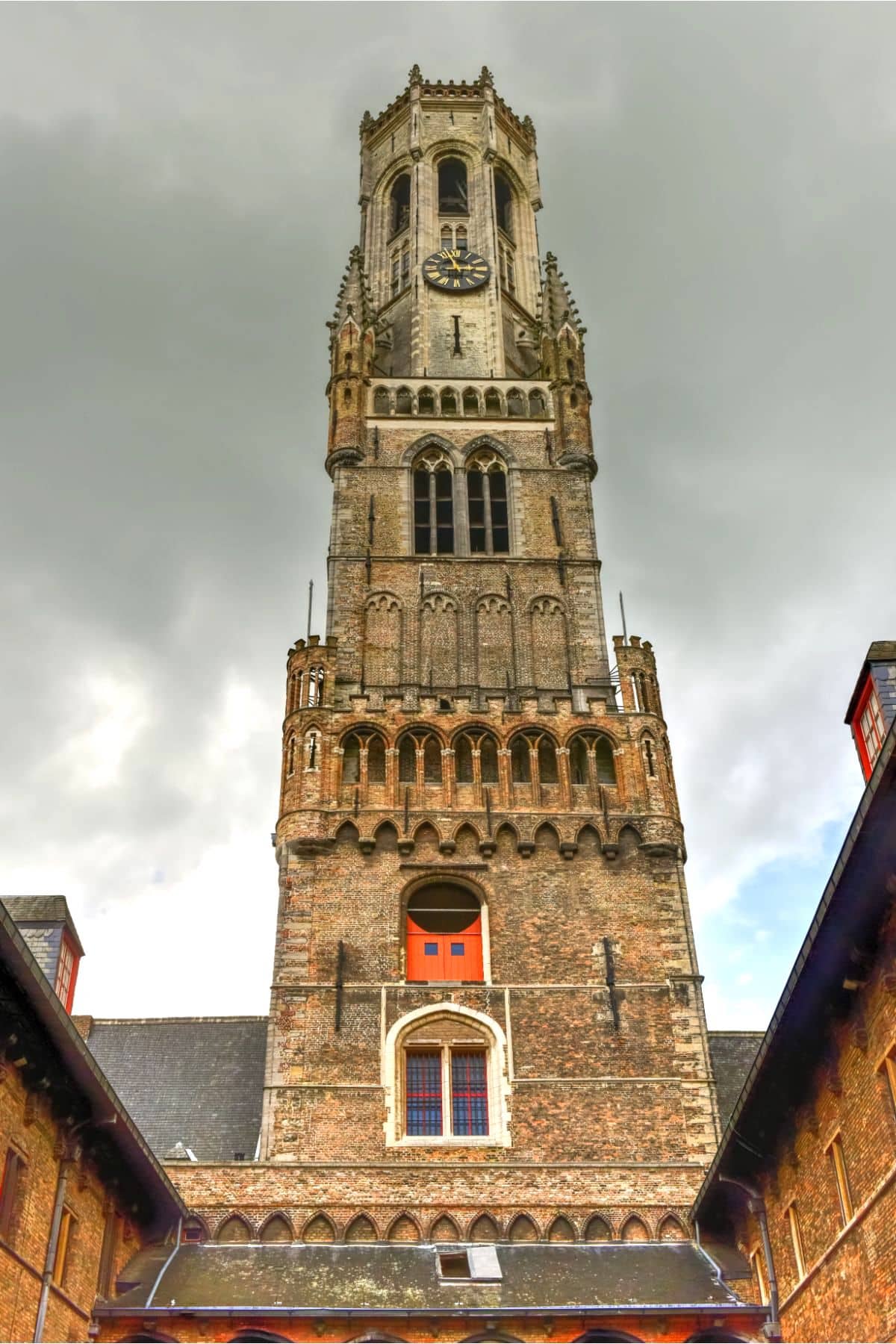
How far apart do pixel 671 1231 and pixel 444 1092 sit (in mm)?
5561

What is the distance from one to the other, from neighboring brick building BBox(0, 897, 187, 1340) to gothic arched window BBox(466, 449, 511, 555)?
21813 millimetres

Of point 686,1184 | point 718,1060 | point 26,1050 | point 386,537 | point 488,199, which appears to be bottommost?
point 26,1050

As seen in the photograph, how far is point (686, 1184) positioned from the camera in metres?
27.3

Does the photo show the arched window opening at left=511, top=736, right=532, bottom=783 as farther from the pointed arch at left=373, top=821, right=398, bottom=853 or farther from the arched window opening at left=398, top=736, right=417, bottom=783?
the pointed arch at left=373, top=821, right=398, bottom=853

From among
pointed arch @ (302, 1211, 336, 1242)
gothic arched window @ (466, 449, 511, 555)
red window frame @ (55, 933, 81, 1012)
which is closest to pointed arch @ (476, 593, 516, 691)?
gothic arched window @ (466, 449, 511, 555)

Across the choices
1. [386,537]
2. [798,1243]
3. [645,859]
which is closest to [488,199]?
[386,537]

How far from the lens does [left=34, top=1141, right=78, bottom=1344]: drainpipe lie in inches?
753

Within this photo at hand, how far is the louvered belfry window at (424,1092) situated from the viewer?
28.6 m

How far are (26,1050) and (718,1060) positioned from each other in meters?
19.9

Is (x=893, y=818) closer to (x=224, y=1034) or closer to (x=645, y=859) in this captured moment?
(x=645, y=859)

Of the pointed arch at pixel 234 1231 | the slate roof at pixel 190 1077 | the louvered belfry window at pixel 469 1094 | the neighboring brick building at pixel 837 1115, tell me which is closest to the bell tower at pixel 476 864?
Result: the louvered belfry window at pixel 469 1094

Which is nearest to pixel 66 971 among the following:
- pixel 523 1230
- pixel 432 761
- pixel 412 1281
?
pixel 432 761

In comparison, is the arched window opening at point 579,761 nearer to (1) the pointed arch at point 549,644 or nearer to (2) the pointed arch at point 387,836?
(1) the pointed arch at point 549,644

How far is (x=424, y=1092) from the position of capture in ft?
95.6
